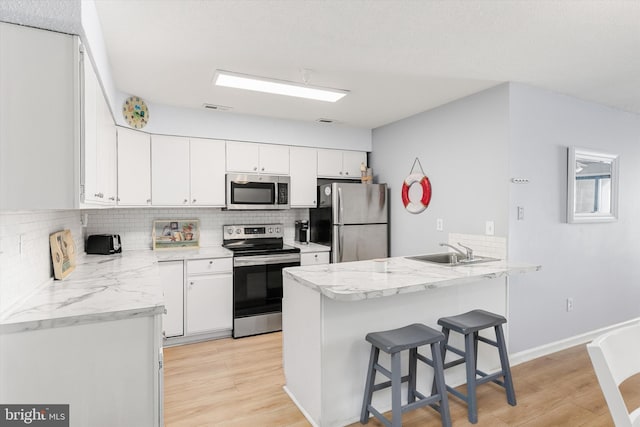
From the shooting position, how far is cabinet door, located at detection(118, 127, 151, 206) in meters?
3.27

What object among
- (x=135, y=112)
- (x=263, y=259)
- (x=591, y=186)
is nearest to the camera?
(x=135, y=112)

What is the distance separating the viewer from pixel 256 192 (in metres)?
4.01

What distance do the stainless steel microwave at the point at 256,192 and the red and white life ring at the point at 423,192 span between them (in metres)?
1.38

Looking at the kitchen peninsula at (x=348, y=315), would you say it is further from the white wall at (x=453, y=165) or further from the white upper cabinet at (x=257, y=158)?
the white upper cabinet at (x=257, y=158)

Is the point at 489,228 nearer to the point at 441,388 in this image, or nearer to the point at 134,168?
the point at 441,388

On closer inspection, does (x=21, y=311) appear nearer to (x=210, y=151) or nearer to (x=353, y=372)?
→ (x=353, y=372)

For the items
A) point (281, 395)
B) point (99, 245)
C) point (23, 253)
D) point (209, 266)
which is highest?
point (23, 253)

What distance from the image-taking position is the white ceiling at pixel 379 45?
187 cm

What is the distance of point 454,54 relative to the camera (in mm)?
2398

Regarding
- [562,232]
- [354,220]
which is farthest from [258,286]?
[562,232]

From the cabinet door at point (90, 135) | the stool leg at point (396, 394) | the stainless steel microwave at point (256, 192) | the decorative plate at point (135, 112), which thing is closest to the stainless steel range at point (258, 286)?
the stainless steel microwave at point (256, 192)

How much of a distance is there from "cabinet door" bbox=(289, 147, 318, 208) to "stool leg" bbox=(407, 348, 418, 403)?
7.92 feet

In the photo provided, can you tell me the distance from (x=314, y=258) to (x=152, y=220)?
185 cm

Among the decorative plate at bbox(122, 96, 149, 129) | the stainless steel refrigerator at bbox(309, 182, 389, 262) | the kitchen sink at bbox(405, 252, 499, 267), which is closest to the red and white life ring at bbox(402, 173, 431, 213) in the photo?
the stainless steel refrigerator at bbox(309, 182, 389, 262)
